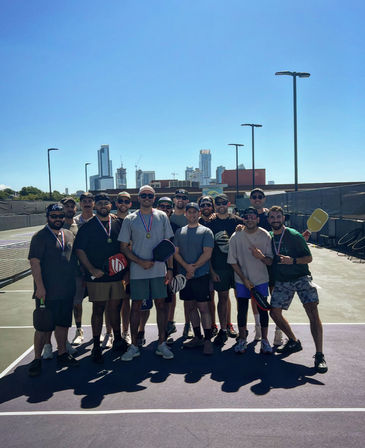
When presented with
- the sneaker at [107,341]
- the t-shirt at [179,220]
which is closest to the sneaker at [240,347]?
the sneaker at [107,341]

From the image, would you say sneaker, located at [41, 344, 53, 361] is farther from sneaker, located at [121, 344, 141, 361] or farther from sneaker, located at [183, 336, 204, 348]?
sneaker, located at [183, 336, 204, 348]

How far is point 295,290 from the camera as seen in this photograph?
189 inches

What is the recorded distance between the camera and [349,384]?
159 inches

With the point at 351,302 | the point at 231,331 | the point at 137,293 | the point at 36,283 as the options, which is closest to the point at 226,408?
the point at 137,293

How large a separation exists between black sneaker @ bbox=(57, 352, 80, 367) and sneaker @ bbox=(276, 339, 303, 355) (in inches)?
104

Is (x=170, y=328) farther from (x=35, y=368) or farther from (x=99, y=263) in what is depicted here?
(x=35, y=368)

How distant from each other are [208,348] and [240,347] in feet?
1.38

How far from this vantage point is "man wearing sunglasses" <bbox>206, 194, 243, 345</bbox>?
5.35 metres

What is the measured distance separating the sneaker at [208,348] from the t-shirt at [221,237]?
1.02m

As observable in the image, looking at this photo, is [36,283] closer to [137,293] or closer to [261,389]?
[137,293]

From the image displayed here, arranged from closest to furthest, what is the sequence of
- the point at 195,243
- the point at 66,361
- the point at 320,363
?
the point at 320,363
the point at 66,361
the point at 195,243

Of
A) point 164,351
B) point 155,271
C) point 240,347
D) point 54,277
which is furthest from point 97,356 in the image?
point 240,347

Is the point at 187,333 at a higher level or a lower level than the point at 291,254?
lower

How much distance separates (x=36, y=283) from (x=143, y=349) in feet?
5.76
